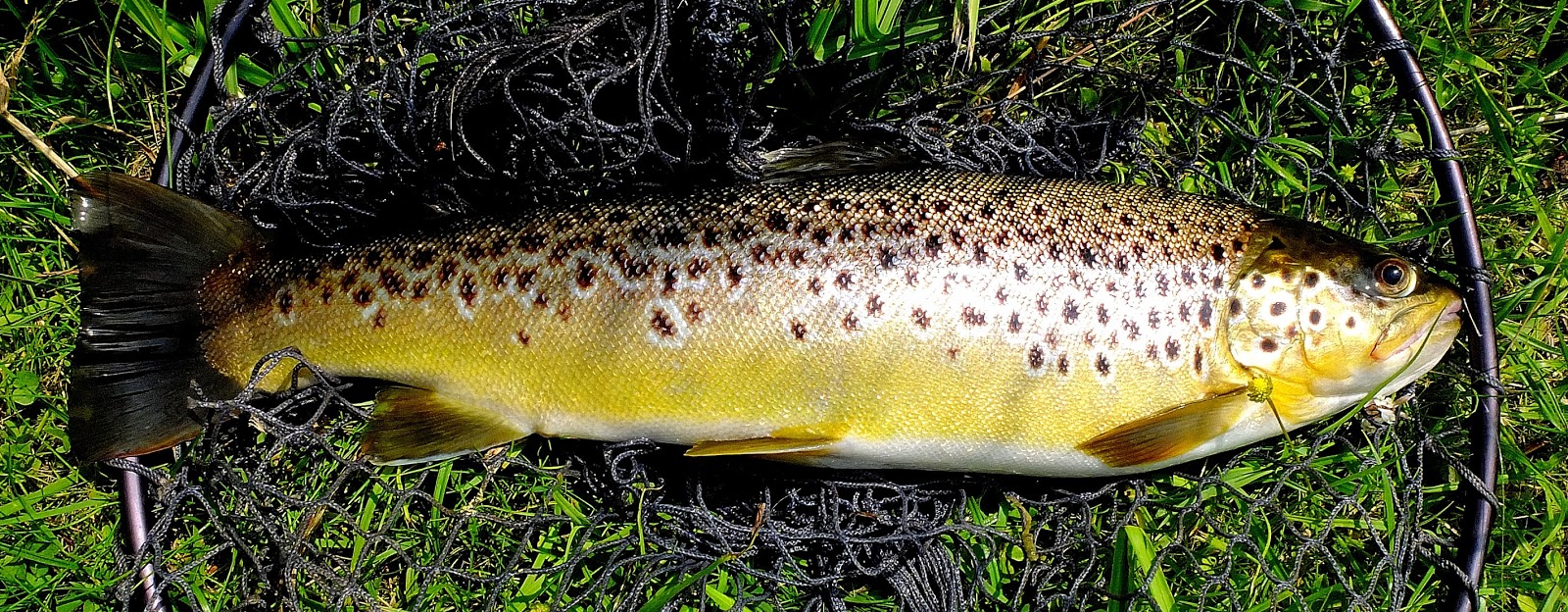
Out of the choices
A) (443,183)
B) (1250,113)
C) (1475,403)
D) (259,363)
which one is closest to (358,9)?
(443,183)

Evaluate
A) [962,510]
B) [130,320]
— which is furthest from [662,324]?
[130,320]

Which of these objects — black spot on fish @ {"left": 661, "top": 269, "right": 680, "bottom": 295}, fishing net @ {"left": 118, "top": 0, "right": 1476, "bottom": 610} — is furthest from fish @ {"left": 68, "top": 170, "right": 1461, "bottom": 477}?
fishing net @ {"left": 118, "top": 0, "right": 1476, "bottom": 610}

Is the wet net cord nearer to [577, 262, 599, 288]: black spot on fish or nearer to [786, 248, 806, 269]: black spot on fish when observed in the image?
[786, 248, 806, 269]: black spot on fish

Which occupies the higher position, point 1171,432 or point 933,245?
point 933,245

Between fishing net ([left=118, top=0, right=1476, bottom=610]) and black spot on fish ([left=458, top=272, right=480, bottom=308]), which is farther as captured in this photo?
fishing net ([left=118, top=0, right=1476, bottom=610])

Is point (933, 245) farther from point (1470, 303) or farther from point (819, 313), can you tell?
point (1470, 303)

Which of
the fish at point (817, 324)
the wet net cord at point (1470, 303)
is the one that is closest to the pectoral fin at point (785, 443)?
the fish at point (817, 324)
